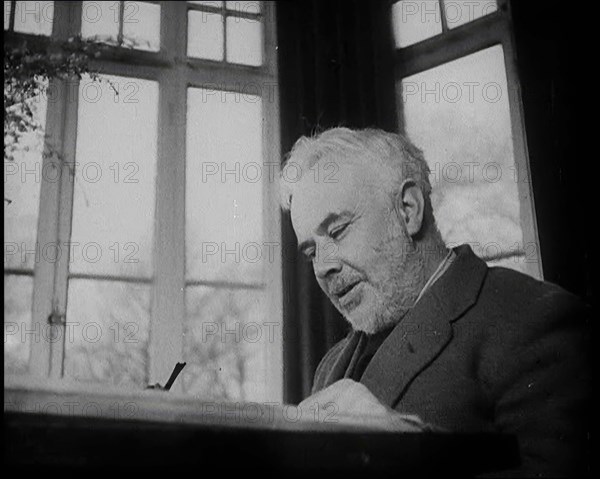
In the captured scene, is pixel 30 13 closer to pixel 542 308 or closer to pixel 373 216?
pixel 373 216

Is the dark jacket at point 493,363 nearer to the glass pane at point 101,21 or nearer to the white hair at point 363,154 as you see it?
the white hair at point 363,154

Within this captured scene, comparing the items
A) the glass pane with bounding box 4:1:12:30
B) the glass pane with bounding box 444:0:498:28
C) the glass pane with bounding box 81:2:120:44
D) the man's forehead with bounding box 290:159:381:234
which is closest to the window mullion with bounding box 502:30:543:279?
the glass pane with bounding box 444:0:498:28

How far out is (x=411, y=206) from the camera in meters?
2.68

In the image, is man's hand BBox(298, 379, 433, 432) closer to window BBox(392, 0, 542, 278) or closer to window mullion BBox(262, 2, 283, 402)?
window mullion BBox(262, 2, 283, 402)

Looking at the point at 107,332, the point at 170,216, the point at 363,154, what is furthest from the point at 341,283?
the point at 107,332

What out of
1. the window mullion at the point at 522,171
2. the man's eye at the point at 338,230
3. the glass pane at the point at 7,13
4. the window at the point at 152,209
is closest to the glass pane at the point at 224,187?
the window at the point at 152,209

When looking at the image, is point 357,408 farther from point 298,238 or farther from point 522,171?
point 522,171

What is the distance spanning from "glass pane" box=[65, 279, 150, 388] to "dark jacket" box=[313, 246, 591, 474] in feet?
1.81

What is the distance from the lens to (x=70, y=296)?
264 cm

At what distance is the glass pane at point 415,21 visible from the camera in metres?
2.97

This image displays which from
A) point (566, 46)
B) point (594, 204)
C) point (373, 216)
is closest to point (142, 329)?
point (373, 216)

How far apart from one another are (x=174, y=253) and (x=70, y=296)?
0.35m

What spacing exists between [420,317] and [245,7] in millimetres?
1308

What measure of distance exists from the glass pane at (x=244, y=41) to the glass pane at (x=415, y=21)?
0.48m
